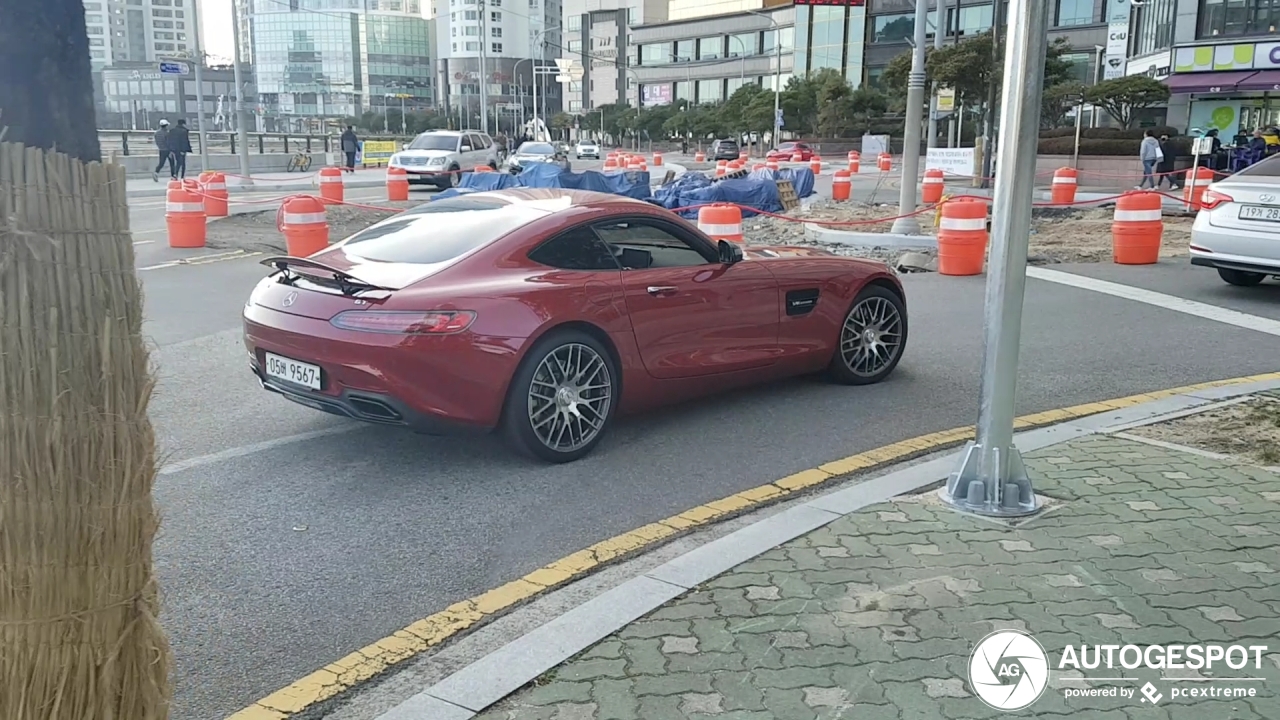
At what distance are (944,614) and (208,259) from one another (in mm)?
12298

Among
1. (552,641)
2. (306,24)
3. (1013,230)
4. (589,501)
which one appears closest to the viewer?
(552,641)

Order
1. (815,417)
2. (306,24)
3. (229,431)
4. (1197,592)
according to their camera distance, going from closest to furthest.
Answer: (1197,592), (229,431), (815,417), (306,24)

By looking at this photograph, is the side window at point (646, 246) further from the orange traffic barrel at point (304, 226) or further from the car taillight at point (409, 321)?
the orange traffic barrel at point (304, 226)

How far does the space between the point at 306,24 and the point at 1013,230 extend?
13637 cm

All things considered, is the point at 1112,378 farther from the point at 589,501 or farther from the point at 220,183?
the point at 220,183

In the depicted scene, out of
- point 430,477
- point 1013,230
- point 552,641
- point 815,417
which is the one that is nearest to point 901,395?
→ point 815,417

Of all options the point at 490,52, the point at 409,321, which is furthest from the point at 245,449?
the point at 490,52

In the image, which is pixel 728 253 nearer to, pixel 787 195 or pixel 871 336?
pixel 871 336

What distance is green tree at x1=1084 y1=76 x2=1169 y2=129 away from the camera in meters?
43.3

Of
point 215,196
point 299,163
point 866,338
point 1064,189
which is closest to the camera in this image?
point 866,338

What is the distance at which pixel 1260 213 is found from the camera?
34.0ft

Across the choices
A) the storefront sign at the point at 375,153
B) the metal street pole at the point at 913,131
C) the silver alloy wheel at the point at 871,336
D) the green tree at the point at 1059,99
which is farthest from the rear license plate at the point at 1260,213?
the storefront sign at the point at 375,153

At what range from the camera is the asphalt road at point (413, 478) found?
157 inches

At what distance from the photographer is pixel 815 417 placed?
22.0 ft
